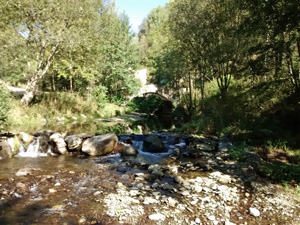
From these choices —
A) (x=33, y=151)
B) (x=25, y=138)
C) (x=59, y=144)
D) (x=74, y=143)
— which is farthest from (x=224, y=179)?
(x=25, y=138)

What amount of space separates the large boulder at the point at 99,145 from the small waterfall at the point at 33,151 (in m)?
1.54

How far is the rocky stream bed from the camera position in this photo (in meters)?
4.07

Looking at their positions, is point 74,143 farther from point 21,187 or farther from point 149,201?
point 149,201

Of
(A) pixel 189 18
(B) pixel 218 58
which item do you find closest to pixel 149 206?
(B) pixel 218 58

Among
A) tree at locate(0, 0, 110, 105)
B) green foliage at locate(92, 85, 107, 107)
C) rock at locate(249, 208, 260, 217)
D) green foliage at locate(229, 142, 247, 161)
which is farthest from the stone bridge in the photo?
rock at locate(249, 208, 260, 217)

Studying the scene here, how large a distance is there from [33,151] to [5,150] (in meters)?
1.05

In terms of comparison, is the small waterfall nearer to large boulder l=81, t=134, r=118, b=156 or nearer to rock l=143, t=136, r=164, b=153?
large boulder l=81, t=134, r=118, b=156

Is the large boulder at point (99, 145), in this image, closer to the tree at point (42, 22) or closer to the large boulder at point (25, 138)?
the large boulder at point (25, 138)

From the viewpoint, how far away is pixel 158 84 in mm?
38500

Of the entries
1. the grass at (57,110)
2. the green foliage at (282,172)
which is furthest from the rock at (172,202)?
the grass at (57,110)

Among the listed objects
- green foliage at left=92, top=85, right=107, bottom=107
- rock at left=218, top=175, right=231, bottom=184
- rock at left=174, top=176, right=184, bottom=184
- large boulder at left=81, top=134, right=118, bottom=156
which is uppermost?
green foliage at left=92, top=85, right=107, bottom=107

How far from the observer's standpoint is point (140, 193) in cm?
501

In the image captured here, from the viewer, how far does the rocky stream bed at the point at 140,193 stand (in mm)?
4070

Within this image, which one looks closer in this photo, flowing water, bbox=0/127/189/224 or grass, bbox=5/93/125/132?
flowing water, bbox=0/127/189/224
